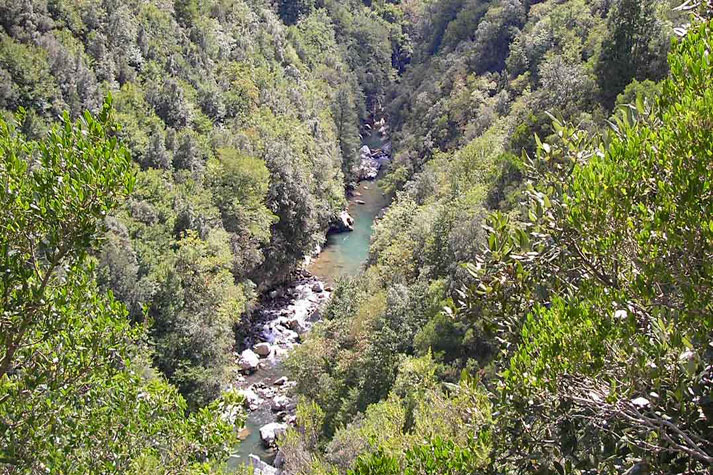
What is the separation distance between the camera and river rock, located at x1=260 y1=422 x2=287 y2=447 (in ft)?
88.8

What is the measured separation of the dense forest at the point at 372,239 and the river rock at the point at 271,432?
186cm

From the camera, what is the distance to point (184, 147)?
3769 cm

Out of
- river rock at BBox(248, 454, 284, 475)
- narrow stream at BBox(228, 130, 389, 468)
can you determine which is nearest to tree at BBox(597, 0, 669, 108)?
narrow stream at BBox(228, 130, 389, 468)

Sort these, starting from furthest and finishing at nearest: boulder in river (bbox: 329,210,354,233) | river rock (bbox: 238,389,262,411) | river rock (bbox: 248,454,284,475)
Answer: boulder in river (bbox: 329,210,354,233) < river rock (bbox: 238,389,262,411) < river rock (bbox: 248,454,284,475)

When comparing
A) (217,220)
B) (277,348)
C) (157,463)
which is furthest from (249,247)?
(157,463)

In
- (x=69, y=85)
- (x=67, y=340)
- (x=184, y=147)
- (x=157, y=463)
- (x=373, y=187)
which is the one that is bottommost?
(x=373, y=187)

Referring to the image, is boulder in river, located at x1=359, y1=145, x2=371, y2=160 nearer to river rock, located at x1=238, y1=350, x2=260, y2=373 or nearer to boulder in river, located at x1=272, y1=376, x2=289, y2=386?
river rock, located at x1=238, y1=350, x2=260, y2=373

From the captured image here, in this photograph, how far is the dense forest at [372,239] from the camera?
4949 mm

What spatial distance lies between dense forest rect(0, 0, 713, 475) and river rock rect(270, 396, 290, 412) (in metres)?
1.31

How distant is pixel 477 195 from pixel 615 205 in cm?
2701

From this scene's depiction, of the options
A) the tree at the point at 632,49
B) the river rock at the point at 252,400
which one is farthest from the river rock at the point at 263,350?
the tree at the point at 632,49

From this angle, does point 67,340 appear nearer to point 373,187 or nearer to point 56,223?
point 56,223

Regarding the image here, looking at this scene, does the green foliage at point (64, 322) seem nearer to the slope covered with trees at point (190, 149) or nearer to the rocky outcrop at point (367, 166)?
the slope covered with trees at point (190, 149)

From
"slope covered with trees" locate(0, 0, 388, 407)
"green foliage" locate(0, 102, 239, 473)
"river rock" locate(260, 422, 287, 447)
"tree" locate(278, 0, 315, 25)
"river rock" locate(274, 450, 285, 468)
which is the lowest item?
"river rock" locate(260, 422, 287, 447)
